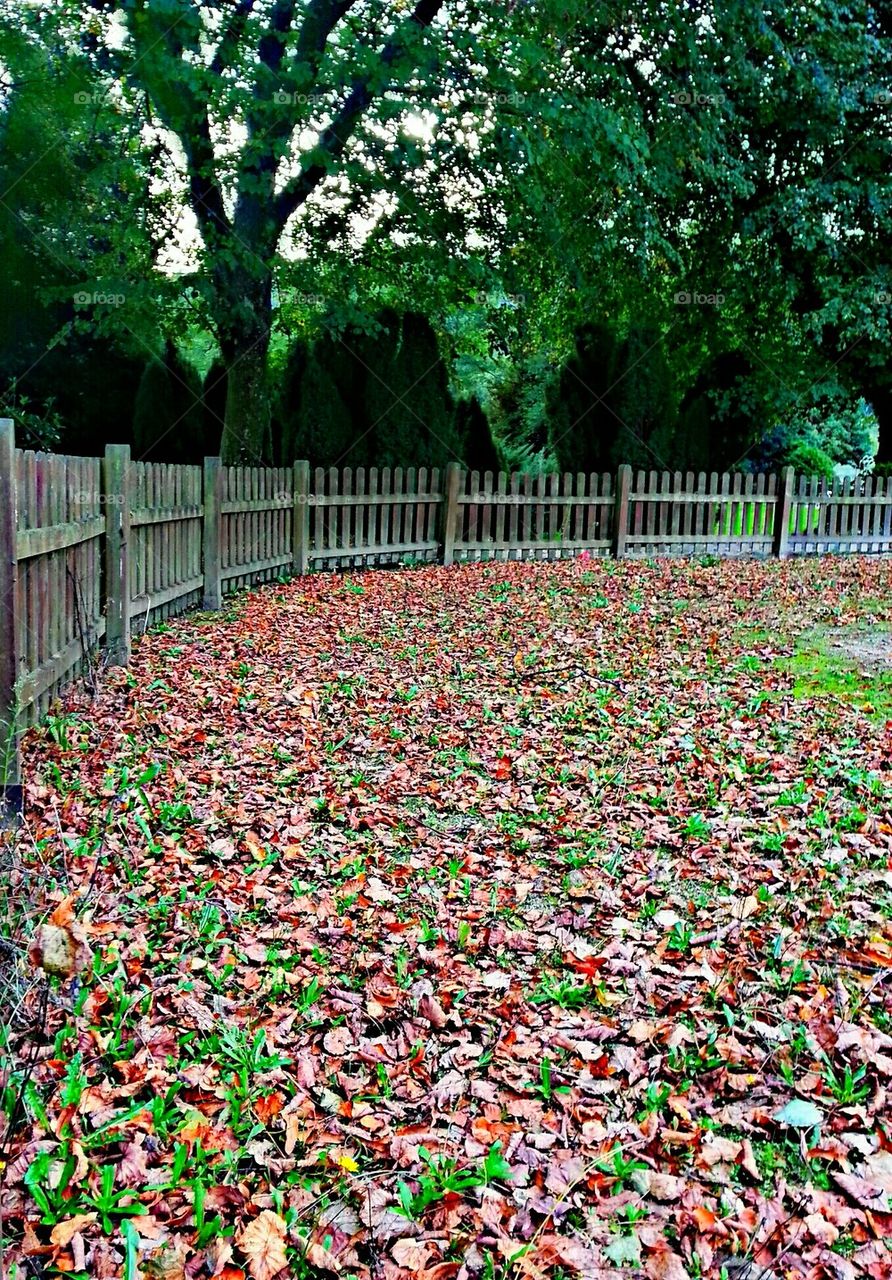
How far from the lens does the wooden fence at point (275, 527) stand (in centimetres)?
512

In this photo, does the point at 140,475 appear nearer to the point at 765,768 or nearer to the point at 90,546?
the point at 90,546

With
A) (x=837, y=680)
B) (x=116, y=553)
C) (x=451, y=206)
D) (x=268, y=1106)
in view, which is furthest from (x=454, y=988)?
(x=451, y=206)

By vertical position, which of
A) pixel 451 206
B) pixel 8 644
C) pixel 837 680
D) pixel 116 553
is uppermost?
pixel 451 206

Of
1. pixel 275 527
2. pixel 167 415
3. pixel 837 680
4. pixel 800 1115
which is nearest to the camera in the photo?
pixel 800 1115

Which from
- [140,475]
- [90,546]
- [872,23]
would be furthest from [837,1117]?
[872,23]

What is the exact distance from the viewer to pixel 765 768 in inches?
214

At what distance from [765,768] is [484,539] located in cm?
976

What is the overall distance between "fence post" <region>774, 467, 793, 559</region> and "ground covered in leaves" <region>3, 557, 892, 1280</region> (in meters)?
10.4

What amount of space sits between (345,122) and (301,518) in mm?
5408

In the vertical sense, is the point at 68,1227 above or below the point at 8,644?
below

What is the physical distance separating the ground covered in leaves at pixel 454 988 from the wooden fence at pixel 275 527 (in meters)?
0.69

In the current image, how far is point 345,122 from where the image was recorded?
13.6 meters

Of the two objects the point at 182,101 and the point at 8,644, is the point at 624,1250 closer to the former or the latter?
the point at 8,644

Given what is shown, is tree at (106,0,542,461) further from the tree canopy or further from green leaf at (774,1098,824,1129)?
green leaf at (774,1098,824,1129)
